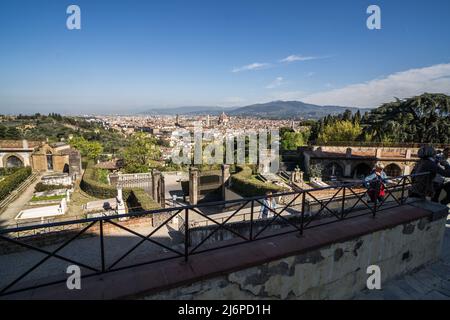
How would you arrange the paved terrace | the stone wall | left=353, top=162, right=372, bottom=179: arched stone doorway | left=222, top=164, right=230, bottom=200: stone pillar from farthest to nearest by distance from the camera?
left=353, top=162, right=372, bottom=179: arched stone doorway
left=222, top=164, right=230, bottom=200: stone pillar
the stone wall
the paved terrace

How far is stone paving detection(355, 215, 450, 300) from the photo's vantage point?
4.25 meters

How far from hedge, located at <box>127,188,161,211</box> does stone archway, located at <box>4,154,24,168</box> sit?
77.6 feet

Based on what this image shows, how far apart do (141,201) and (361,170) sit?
25360mm

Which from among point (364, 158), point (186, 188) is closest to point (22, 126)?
point (186, 188)

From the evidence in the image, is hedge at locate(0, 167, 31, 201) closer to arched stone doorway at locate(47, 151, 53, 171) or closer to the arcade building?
the arcade building

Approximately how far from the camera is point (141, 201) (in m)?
13.9

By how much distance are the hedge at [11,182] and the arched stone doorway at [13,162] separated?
8.76 m

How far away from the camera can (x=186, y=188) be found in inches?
819

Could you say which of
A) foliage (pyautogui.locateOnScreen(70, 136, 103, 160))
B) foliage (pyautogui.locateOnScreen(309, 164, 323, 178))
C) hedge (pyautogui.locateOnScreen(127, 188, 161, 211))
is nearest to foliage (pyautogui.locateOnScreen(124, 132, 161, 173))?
hedge (pyautogui.locateOnScreen(127, 188, 161, 211))

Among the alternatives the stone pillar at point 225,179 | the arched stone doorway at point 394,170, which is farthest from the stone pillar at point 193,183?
the arched stone doorway at point 394,170

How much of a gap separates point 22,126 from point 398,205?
8381cm

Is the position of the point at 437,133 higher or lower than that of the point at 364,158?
higher

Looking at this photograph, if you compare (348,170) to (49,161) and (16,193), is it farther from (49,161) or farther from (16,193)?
(49,161)
